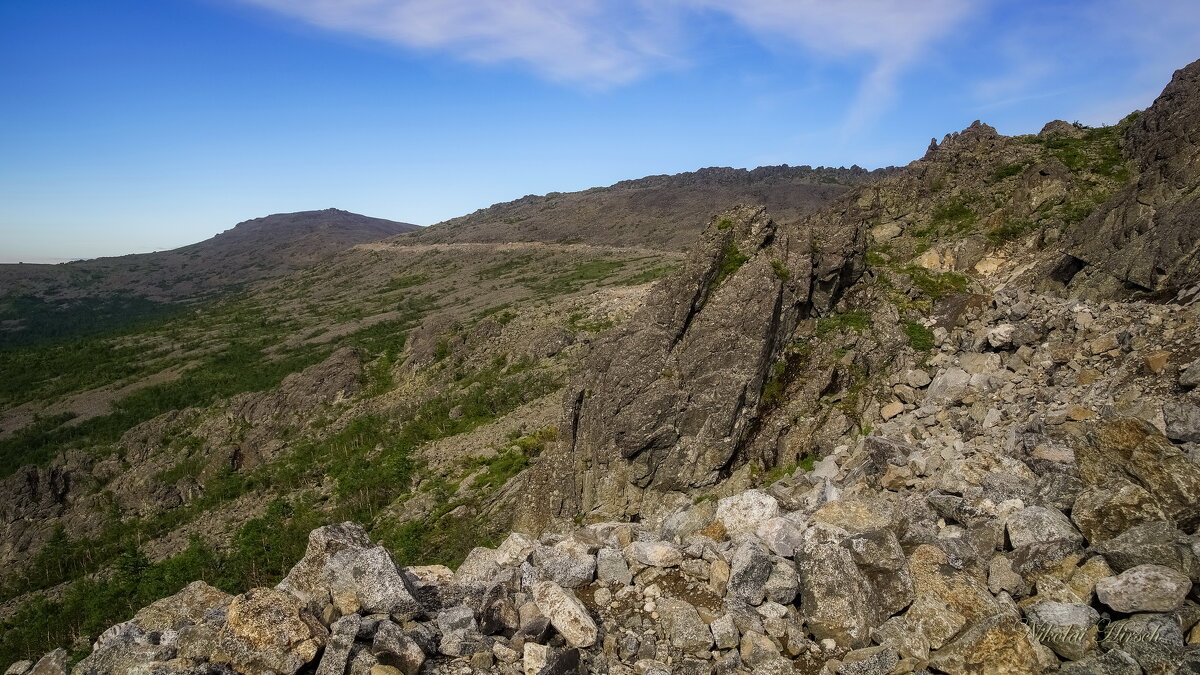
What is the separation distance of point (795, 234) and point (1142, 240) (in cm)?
997

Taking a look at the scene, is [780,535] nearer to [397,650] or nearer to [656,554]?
[656,554]

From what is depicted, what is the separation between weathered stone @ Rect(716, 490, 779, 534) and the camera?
9625 millimetres

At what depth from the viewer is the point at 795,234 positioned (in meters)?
23.4

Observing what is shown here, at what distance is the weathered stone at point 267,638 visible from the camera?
6402 millimetres

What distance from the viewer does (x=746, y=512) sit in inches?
386

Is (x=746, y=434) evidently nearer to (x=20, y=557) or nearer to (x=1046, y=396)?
(x=1046, y=396)

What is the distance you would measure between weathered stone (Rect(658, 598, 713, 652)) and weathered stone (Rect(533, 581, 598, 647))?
89 centimetres

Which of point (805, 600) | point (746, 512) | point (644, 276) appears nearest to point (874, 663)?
point (805, 600)

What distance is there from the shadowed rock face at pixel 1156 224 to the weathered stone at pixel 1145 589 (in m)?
12.1

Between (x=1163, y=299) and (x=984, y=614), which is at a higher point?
(x=1163, y=299)

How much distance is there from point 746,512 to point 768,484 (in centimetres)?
734

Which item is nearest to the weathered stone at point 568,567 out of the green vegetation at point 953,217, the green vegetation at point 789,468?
the green vegetation at point 789,468

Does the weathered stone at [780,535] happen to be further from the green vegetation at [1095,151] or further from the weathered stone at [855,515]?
the green vegetation at [1095,151]

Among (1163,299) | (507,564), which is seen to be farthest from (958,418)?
(507,564)
